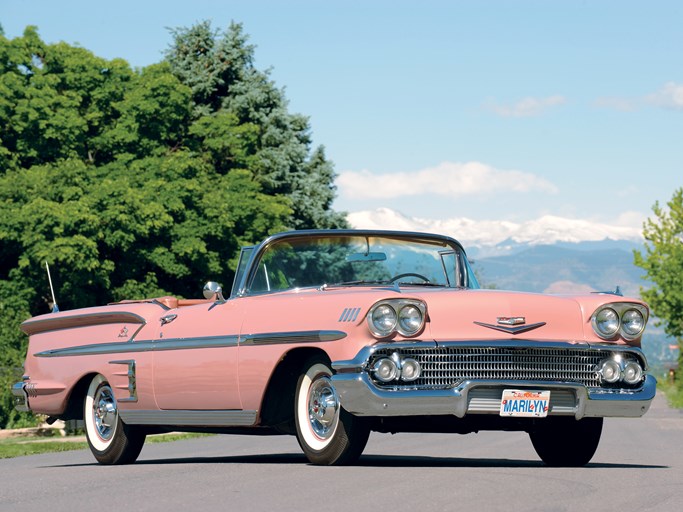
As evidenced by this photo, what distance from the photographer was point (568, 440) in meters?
11.1

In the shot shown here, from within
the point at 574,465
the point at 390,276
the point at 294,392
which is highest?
the point at 390,276

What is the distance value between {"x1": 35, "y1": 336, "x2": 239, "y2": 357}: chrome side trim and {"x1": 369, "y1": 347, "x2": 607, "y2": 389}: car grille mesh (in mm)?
1747

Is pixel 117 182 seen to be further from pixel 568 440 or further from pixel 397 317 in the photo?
pixel 397 317

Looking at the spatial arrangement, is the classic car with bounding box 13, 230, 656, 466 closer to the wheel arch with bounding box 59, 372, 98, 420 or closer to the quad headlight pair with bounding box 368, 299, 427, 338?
the quad headlight pair with bounding box 368, 299, 427, 338

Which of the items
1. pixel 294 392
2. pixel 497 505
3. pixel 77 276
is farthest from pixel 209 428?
pixel 77 276

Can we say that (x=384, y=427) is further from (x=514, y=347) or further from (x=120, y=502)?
(x=120, y=502)

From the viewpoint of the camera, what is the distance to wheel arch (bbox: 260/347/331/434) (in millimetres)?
10516

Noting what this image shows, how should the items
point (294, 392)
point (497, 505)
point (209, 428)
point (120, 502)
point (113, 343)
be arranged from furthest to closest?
1. point (113, 343)
2. point (209, 428)
3. point (294, 392)
4. point (120, 502)
5. point (497, 505)

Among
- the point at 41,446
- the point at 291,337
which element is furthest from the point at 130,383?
the point at 41,446

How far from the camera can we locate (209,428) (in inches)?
449

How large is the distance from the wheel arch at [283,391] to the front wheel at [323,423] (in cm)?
17

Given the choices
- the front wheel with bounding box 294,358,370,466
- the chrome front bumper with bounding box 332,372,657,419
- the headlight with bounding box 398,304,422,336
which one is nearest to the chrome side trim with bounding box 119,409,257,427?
the front wheel with bounding box 294,358,370,466

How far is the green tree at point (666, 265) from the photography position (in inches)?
2638

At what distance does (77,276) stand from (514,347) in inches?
1497
